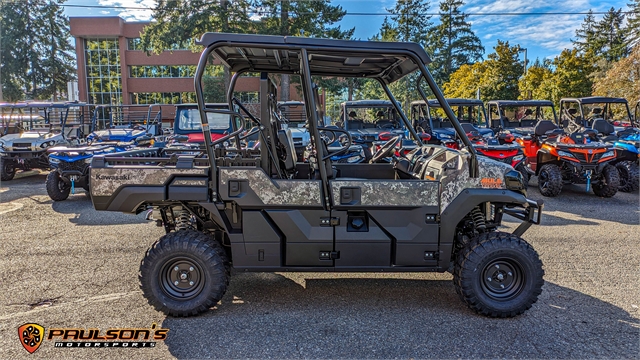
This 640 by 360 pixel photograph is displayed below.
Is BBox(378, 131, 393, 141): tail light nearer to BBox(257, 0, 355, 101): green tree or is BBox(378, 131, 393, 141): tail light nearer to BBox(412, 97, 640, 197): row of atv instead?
BBox(412, 97, 640, 197): row of atv

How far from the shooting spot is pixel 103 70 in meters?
38.8

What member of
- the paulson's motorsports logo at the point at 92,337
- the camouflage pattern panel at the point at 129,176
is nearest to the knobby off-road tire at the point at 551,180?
the camouflage pattern panel at the point at 129,176

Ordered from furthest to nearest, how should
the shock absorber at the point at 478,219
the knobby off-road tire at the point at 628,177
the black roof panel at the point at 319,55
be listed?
the knobby off-road tire at the point at 628,177, the shock absorber at the point at 478,219, the black roof panel at the point at 319,55

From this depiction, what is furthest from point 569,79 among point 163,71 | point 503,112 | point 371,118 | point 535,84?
point 163,71

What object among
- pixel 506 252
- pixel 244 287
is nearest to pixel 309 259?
pixel 244 287

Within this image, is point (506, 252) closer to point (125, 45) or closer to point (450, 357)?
point (450, 357)

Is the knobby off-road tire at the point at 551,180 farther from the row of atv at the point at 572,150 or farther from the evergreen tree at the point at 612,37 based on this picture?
the evergreen tree at the point at 612,37

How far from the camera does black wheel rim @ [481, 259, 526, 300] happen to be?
368 cm

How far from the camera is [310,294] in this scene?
13.6 feet

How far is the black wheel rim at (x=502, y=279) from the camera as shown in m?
3.68

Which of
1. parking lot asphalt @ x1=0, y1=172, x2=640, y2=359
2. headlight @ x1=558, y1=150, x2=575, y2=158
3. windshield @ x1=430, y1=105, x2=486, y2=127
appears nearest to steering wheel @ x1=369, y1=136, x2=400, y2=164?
parking lot asphalt @ x1=0, y1=172, x2=640, y2=359

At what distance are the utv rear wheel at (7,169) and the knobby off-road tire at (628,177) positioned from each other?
50.1ft

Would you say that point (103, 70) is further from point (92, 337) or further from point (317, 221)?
point (317, 221)

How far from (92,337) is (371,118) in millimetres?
10466
